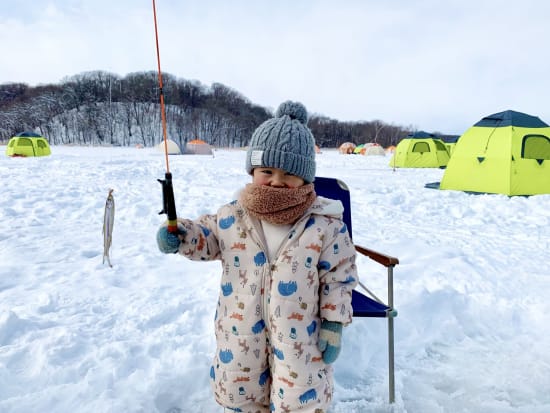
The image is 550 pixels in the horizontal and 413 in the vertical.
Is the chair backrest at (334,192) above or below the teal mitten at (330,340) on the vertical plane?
above

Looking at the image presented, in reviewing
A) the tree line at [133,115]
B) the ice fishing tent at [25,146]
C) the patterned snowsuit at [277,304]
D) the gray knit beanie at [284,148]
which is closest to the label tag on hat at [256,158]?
the gray knit beanie at [284,148]

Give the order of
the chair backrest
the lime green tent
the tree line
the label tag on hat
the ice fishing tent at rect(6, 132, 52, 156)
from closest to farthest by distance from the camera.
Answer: the label tag on hat, the chair backrest, the lime green tent, the ice fishing tent at rect(6, 132, 52, 156), the tree line

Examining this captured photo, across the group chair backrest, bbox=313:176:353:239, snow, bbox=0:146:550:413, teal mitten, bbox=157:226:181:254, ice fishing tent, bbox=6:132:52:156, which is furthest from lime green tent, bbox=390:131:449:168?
ice fishing tent, bbox=6:132:52:156

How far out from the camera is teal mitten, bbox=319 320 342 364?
162 cm

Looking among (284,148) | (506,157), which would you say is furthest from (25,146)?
(284,148)

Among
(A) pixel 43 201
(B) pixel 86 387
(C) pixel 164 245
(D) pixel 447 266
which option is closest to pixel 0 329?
(B) pixel 86 387

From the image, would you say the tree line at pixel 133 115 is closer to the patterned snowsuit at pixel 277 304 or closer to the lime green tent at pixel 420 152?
the lime green tent at pixel 420 152

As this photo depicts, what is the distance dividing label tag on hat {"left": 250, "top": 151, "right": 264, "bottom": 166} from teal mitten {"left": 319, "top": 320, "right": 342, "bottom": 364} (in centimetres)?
75

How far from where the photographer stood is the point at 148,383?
234cm

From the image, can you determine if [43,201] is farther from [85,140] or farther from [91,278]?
[85,140]

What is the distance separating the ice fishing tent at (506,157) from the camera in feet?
32.6

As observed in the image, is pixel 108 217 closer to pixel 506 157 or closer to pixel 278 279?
pixel 278 279

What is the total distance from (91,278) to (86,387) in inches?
80.8

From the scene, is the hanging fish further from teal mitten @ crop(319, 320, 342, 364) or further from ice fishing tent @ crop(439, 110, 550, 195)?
ice fishing tent @ crop(439, 110, 550, 195)
